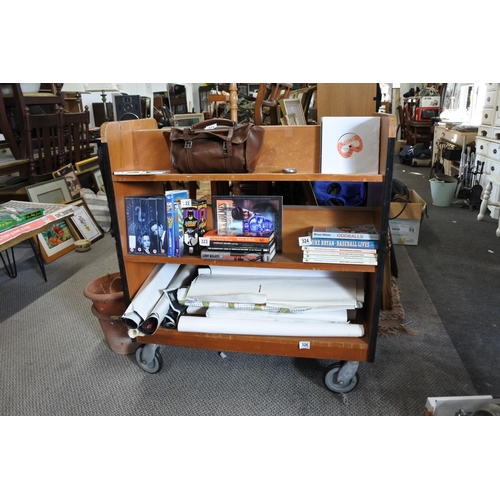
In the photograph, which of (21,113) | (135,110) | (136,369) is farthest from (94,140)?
(136,369)

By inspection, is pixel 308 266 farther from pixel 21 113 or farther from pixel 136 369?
pixel 21 113

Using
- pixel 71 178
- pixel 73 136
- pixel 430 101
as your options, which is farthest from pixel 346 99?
pixel 430 101

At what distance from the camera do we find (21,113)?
346 cm

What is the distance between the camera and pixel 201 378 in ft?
6.25

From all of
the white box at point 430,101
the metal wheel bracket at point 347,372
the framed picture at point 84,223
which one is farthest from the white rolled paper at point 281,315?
the white box at point 430,101

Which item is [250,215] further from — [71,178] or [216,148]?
[71,178]

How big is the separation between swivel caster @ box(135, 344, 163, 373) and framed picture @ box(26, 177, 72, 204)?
Answer: 221 centimetres

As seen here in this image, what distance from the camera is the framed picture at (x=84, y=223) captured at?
12.3 feet

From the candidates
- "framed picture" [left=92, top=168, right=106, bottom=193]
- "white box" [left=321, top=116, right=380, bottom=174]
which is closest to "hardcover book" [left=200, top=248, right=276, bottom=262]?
"white box" [left=321, top=116, right=380, bottom=174]

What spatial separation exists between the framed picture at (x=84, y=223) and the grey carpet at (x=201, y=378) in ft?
4.57

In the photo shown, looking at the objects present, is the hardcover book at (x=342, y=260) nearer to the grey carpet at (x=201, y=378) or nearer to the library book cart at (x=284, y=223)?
the library book cart at (x=284, y=223)

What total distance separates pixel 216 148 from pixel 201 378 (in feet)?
3.35

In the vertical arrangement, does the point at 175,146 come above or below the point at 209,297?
above

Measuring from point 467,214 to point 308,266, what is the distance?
3.31m
